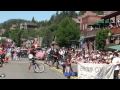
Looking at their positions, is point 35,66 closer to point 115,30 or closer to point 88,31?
point 115,30

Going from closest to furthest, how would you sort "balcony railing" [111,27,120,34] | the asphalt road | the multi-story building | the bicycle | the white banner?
the white banner → the asphalt road → the bicycle → "balcony railing" [111,27,120,34] → the multi-story building

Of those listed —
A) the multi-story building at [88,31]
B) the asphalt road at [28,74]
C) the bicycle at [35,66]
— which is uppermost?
the multi-story building at [88,31]

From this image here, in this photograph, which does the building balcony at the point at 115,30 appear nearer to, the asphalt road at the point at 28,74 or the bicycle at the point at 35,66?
the asphalt road at the point at 28,74

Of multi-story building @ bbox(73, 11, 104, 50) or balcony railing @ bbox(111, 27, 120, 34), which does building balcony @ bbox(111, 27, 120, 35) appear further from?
multi-story building @ bbox(73, 11, 104, 50)

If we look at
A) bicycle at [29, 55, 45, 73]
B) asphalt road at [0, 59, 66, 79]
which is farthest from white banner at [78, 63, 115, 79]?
bicycle at [29, 55, 45, 73]

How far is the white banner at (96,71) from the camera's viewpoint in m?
20.3

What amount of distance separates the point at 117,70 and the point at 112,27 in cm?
4230

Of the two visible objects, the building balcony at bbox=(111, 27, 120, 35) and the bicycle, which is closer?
the bicycle

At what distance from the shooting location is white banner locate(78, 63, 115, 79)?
2033cm

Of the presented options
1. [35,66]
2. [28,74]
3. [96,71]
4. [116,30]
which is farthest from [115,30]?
[96,71]

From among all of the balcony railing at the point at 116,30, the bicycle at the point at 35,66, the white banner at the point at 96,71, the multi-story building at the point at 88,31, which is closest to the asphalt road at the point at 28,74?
the bicycle at the point at 35,66

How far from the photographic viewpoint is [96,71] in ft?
68.0

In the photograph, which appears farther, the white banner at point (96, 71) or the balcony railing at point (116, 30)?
the balcony railing at point (116, 30)
